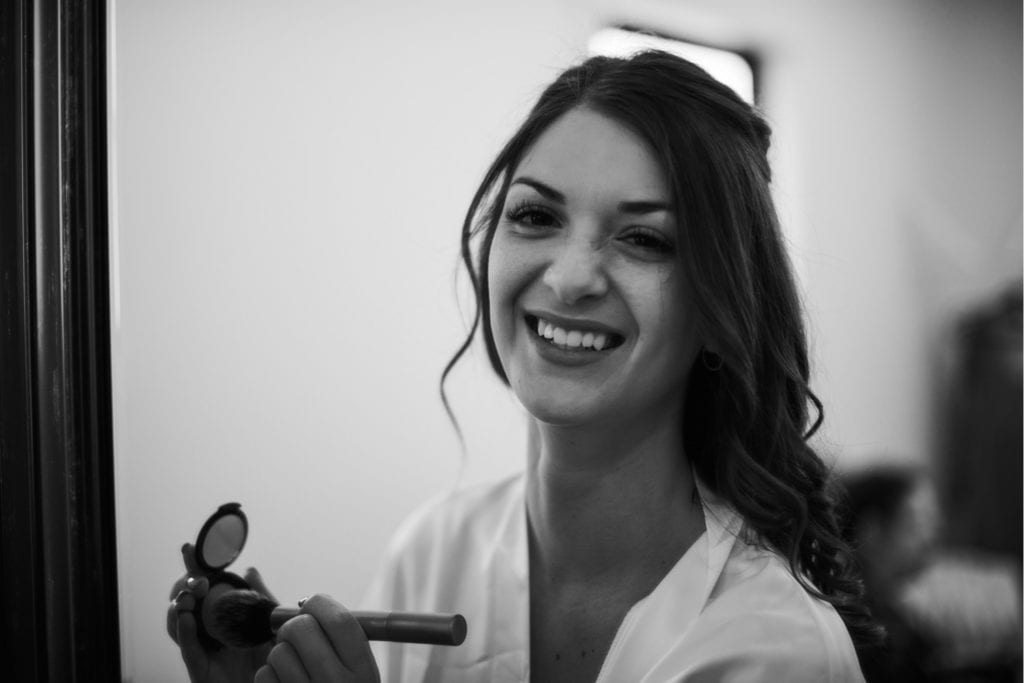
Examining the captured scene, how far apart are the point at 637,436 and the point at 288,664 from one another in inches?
13.4

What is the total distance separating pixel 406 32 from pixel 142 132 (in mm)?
258

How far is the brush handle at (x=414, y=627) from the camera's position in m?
0.50

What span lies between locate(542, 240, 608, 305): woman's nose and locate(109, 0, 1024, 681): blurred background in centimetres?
21

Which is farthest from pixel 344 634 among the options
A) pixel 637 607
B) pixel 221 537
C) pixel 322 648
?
pixel 637 607

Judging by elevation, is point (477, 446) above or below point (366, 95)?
below

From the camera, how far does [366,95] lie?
750mm

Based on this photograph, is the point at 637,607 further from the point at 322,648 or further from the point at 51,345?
the point at 51,345

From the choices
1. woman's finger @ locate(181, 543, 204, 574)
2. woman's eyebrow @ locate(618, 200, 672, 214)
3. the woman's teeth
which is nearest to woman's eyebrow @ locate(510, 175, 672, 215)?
woman's eyebrow @ locate(618, 200, 672, 214)

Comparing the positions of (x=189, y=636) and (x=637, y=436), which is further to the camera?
(x=637, y=436)

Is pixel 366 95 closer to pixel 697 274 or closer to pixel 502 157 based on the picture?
pixel 502 157

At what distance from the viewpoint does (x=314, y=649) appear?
0.55 metres

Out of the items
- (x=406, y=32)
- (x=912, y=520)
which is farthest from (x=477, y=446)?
(x=912, y=520)

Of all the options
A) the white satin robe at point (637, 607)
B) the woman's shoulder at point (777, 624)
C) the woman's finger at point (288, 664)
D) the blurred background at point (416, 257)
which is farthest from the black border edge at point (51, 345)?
the woman's shoulder at point (777, 624)

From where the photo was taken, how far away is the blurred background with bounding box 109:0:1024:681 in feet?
2.25
